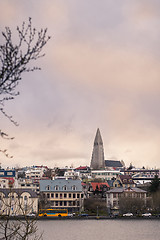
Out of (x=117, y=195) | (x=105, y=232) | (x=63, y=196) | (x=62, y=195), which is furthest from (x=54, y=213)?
(x=105, y=232)

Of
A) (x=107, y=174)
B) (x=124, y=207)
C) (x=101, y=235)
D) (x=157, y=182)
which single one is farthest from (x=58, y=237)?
(x=107, y=174)

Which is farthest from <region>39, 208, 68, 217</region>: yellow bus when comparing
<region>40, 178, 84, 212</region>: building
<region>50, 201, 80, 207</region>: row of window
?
<region>50, 201, 80, 207</region>: row of window

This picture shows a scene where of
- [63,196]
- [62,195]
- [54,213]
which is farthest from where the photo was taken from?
[62,195]

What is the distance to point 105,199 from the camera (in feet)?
370

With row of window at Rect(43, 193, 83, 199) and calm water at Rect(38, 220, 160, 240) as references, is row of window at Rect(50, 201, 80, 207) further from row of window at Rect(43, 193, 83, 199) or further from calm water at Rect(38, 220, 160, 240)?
calm water at Rect(38, 220, 160, 240)

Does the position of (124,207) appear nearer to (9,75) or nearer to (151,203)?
(151,203)

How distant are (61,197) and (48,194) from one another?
2980 mm

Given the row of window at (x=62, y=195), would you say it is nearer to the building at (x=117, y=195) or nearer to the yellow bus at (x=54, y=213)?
the yellow bus at (x=54, y=213)

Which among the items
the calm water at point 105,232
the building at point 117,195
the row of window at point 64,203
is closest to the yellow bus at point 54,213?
the row of window at point 64,203

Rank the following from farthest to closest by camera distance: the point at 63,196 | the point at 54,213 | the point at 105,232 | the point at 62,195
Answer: the point at 62,195 < the point at 63,196 < the point at 54,213 < the point at 105,232

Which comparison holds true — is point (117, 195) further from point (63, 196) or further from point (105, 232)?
point (105, 232)

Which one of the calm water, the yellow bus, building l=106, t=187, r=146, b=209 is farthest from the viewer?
building l=106, t=187, r=146, b=209

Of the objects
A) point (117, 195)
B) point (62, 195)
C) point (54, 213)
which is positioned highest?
point (117, 195)

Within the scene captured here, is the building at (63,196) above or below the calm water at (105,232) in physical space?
above
